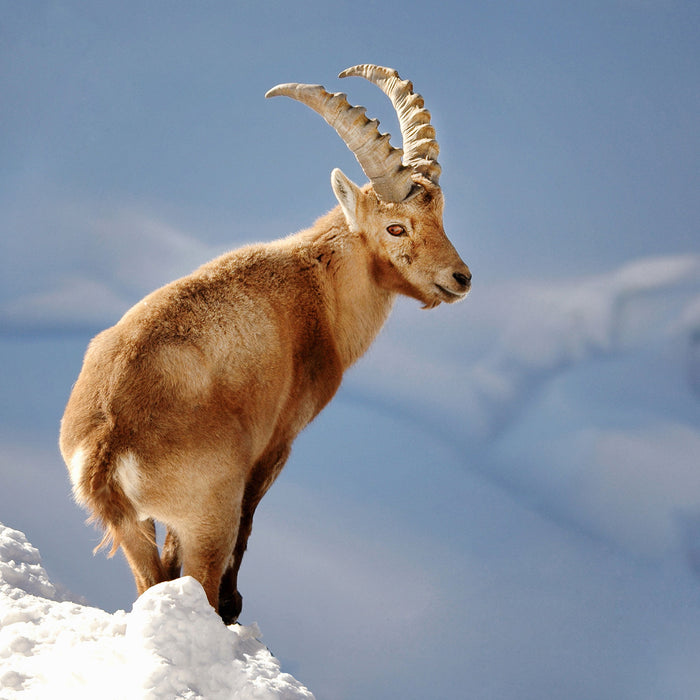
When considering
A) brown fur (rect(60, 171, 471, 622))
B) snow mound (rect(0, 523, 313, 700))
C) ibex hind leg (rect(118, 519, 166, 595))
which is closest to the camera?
snow mound (rect(0, 523, 313, 700))

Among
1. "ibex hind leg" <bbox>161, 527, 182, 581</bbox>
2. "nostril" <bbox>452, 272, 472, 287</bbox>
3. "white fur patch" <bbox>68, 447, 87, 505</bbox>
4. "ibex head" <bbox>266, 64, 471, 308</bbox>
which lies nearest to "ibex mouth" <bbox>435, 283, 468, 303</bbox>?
"ibex head" <bbox>266, 64, 471, 308</bbox>

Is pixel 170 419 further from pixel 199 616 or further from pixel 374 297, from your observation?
pixel 374 297

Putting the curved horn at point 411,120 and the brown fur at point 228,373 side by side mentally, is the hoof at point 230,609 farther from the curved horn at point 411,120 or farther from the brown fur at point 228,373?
the curved horn at point 411,120

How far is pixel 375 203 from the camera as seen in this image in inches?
324

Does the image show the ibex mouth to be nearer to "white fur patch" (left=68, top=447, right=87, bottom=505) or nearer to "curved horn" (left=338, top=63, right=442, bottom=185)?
"curved horn" (left=338, top=63, right=442, bottom=185)

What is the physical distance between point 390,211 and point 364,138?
2.54 ft

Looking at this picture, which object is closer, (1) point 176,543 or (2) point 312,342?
(1) point 176,543

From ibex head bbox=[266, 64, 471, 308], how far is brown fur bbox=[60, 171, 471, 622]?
0.06 ft

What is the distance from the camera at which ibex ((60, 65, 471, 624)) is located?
20.4 ft

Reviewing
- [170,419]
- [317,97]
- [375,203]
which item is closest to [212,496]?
[170,419]

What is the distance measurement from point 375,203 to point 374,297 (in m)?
0.96

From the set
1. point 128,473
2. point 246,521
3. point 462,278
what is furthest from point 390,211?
point 128,473

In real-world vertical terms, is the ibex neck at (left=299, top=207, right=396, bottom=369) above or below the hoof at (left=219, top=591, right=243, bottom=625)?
above

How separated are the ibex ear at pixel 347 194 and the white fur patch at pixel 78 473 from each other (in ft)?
11.7
